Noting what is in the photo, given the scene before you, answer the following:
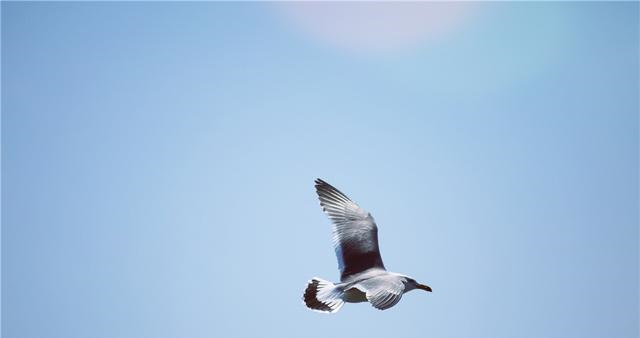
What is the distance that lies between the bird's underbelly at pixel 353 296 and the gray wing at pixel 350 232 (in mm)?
1151

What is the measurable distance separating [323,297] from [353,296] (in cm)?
48

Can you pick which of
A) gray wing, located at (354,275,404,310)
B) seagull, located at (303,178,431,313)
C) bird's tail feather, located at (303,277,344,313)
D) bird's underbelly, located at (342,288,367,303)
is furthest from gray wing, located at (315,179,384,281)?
gray wing, located at (354,275,404,310)

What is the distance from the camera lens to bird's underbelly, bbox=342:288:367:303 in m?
7.59

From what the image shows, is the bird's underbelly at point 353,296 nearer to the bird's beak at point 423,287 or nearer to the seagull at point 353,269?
the seagull at point 353,269

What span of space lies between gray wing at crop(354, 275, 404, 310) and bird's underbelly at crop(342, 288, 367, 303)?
0.21 m

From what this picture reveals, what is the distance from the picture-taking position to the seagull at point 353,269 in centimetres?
690

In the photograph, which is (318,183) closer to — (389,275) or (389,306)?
(389,275)

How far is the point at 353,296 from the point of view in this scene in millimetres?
7680

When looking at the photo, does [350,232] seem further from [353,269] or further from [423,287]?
[423,287]

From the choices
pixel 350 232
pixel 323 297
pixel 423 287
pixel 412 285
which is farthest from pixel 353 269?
pixel 323 297

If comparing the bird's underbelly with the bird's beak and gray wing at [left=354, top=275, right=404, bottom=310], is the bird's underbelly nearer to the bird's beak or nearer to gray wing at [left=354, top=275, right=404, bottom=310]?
gray wing at [left=354, top=275, right=404, bottom=310]

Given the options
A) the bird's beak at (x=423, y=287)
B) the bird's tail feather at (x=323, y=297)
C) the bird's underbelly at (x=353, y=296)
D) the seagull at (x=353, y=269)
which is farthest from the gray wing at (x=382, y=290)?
the bird's beak at (x=423, y=287)

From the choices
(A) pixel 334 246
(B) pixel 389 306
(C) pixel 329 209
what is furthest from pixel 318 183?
(B) pixel 389 306

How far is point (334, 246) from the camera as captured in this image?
31.1ft
